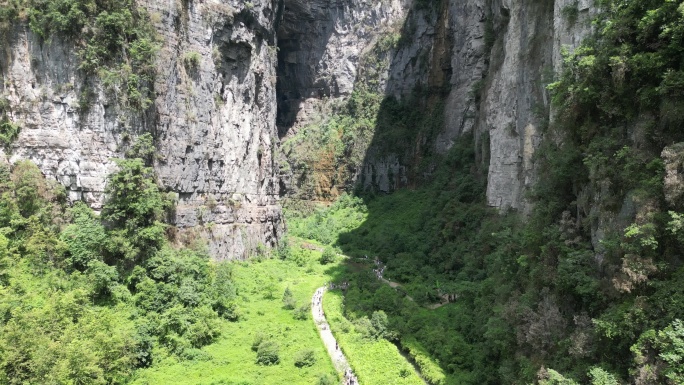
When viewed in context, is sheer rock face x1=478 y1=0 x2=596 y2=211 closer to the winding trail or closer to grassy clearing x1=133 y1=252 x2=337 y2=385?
the winding trail

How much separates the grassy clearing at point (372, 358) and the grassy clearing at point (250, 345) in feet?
3.84

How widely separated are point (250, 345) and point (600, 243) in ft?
54.4

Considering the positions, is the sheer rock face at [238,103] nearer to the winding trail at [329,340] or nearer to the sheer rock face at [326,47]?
the winding trail at [329,340]

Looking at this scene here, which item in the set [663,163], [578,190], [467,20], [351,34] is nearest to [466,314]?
[578,190]

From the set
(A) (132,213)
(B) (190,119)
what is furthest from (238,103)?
(A) (132,213)

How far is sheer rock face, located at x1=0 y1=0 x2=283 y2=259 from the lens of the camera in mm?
23375

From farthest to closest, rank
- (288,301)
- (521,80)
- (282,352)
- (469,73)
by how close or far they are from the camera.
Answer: (469,73), (288,301), (521,80), (282,352)

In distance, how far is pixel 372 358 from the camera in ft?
66.4

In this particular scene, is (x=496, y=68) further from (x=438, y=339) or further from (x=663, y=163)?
(x=663, y=163)

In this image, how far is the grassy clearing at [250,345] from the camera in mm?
18781

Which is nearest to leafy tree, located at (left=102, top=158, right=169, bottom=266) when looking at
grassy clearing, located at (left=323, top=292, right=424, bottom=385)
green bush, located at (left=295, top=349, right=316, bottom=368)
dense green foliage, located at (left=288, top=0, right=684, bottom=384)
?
green bush, located at (left=295, top=349, right=316, bottom=368)

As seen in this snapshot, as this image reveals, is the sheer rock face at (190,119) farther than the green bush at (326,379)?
Yes

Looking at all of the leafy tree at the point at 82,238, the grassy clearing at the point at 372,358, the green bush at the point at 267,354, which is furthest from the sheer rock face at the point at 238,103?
the green bush at the point at 267,354

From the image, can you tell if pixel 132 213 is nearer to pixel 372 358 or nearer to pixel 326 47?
pixel 372 358
